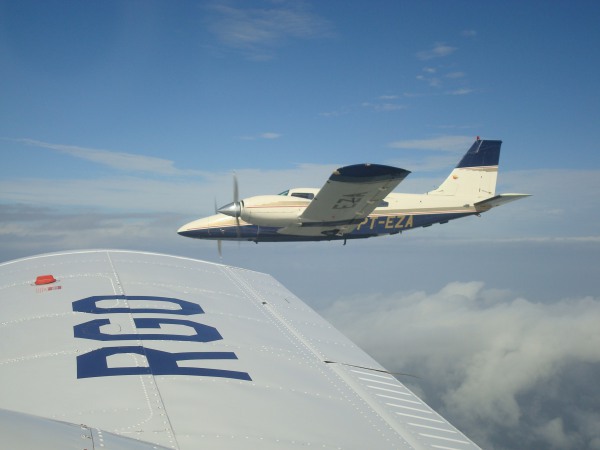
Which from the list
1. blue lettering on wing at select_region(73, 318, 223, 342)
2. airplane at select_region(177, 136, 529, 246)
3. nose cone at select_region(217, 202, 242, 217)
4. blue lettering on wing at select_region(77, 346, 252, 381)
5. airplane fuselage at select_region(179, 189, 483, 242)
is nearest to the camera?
Result: blue lettering on wing at select_region(77, 346, 252, 381)

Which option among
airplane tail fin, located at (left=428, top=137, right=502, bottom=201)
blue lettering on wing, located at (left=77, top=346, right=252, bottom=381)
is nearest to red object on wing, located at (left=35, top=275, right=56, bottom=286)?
blue lettering on wing, located at (left=77, top=346, right=252, bottom=381)

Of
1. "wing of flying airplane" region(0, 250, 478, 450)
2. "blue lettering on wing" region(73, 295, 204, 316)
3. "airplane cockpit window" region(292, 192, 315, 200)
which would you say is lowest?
"wing of flying airplane" region(0, 250, 478, 450)

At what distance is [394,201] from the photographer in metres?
28.2

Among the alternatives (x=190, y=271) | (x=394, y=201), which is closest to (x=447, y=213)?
(x=394, y=201)

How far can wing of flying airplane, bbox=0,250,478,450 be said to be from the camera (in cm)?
438

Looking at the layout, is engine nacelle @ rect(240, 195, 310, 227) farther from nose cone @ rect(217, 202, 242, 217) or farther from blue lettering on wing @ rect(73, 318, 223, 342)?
blue lettering on wing @ rect(73, 318, 223, 342)

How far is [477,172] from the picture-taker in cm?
3291

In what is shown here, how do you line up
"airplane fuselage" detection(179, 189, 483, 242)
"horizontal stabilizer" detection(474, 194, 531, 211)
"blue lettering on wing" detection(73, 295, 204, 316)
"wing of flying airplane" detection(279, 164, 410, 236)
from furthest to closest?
1. "horizontal stabilizer" detection(474, 194, 531, 211)
2. "airplane fuselage" detection(179, 189, 483, 242)
3. "wing of flying airplane" detection(279, 164, 410, 236)
4. "blue lettering on wing" detection(73, 295, 204, 316)

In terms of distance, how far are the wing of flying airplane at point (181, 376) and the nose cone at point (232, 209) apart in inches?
584

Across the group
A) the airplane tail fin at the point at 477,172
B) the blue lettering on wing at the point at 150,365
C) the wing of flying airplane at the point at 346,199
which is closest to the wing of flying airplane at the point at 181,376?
the blue lettering on wing at the point at 150,365

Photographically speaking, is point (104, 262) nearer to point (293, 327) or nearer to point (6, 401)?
point (293, 327)

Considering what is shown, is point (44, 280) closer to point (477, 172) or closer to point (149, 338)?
point (149, 338)

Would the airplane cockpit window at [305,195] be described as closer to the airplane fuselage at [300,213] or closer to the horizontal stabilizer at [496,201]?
the airplane fuselage at [300,213]

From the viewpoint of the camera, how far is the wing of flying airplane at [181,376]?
4.38 metres
